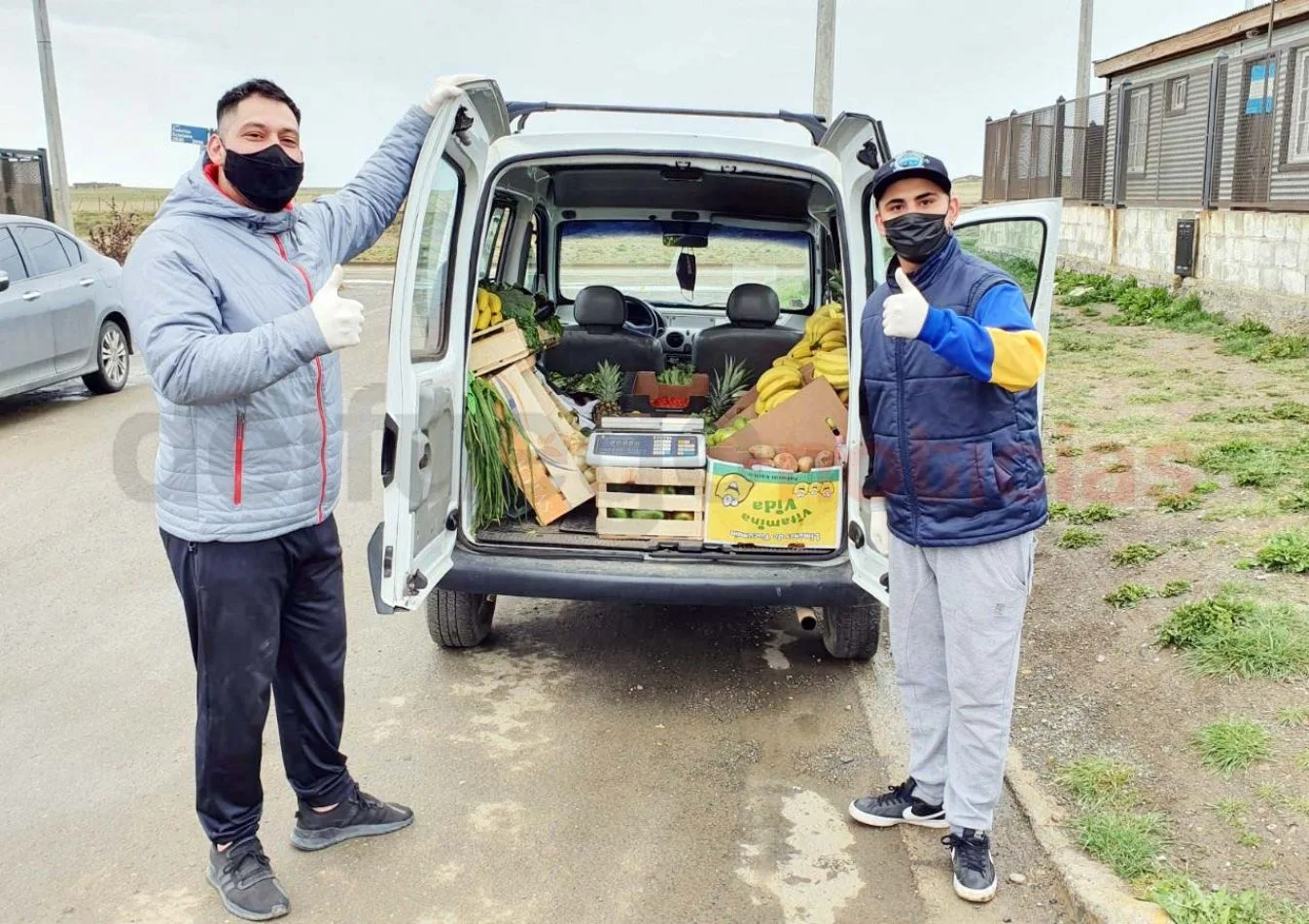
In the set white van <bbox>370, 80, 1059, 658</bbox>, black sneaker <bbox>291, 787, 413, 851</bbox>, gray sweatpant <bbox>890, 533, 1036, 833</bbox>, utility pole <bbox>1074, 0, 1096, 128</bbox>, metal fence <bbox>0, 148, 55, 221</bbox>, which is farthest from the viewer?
utility pole <bbox>1074, 0, 1096, 128</bbox>

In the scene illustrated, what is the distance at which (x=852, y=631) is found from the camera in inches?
187

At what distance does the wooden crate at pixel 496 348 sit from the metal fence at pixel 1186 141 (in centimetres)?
920

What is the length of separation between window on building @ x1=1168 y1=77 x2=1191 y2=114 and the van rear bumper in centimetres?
1272

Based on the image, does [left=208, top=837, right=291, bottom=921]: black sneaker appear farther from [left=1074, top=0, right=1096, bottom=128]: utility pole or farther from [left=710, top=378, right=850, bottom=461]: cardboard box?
[left=1074, top=0, right=1096, bottom=128]: utility pole

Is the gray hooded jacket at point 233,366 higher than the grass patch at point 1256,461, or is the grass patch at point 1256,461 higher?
the gray hooded jacket at point 233,366

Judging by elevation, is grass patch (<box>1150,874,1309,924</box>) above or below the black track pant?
below

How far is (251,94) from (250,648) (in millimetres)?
1502

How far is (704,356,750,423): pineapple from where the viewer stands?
6023 mm

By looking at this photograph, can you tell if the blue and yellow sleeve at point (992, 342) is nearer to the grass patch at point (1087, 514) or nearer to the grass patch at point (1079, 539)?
the grass patch at point (1079, 539)

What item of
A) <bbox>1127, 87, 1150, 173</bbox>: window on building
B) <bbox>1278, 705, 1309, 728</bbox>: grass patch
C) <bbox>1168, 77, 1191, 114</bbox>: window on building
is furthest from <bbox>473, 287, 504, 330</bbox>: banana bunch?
<bbox>1127, 87, 1150, 173</bbox>: window on building

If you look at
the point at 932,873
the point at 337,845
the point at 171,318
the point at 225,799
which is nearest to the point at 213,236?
the point at 171,318

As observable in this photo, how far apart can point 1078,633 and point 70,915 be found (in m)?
3.86

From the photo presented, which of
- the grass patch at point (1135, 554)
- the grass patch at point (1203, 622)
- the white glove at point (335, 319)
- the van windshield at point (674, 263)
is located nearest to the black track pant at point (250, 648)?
the white glove at point (335, 319)

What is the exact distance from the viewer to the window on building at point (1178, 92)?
14406mm
